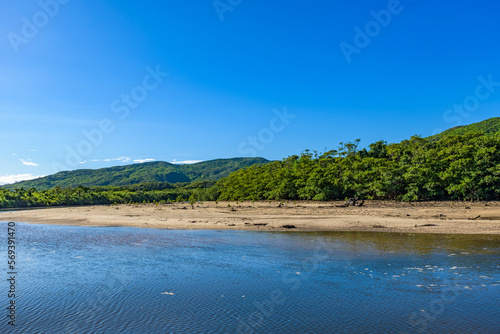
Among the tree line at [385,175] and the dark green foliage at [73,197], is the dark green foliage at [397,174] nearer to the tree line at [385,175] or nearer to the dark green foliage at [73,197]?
the tree line at [385,175]

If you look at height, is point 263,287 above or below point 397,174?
below

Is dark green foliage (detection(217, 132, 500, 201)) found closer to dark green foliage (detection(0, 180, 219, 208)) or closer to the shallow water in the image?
dark green foliage (detection(0, 180, 219, 208))

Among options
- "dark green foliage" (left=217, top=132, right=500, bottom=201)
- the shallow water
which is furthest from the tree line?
the shallow water

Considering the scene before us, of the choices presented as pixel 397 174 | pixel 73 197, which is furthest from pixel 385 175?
pixel 73 197

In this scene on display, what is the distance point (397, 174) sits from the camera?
152ft

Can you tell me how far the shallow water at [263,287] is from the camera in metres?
9.42

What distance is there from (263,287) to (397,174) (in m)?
39.2

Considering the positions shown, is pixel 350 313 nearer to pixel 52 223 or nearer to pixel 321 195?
pixel 52 223

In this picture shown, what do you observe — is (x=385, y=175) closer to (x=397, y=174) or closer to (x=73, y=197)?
(x=397, y=174)

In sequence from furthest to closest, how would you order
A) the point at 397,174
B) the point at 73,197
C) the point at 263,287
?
1. the point at 73,197
2. the point at 397,174
3. the point at 263,287

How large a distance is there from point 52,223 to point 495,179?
2088 inches

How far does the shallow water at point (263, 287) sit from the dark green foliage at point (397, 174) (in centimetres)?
2243

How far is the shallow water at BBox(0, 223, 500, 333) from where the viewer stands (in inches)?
371

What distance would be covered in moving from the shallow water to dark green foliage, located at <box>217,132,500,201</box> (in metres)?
22.4
